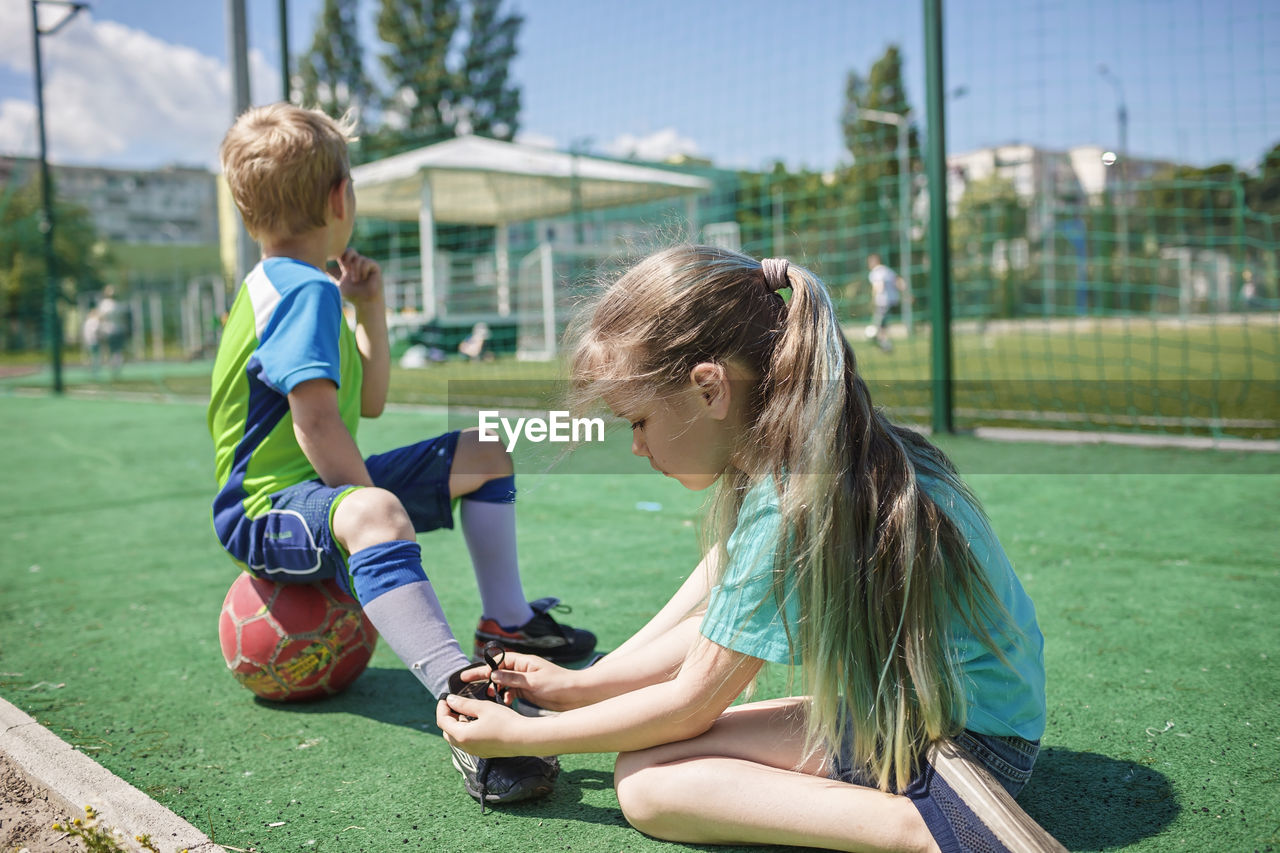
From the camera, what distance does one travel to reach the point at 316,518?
2135 millimetres

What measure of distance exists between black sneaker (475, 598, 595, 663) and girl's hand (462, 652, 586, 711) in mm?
703

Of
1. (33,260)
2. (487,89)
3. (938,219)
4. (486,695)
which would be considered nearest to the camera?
(486,695)

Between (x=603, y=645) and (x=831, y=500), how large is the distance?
1.49 m

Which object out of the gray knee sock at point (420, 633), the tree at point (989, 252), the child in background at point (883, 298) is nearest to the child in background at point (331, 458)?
the gray knee sock at point (420, 633)

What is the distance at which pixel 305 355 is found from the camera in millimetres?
2188

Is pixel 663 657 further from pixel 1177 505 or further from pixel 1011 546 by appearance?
pixel 1177 505

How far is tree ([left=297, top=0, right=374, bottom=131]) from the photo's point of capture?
4125 cm

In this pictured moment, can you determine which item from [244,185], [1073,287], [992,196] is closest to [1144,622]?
[244,185]

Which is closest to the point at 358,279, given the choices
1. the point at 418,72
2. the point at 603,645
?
the point at 603,645

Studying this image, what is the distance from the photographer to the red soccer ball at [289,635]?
2.40 m

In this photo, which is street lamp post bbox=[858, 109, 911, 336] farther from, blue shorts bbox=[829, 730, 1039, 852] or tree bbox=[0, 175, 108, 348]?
tree bbox=[0, 175, 108, 348]

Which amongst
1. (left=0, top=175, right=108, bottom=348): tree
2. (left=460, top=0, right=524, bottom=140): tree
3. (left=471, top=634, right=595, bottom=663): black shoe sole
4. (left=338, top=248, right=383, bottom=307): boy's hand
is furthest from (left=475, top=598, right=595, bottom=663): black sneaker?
(left=0, top=175, right=108, bottom=348): tree

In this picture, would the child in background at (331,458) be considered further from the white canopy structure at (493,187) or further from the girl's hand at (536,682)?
the white canopy structure at (493,187)

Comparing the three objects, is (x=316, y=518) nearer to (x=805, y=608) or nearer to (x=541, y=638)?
(x=541, y=638)
